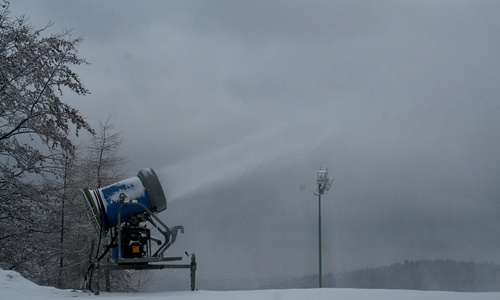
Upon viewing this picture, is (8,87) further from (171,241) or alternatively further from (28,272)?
(171,241)

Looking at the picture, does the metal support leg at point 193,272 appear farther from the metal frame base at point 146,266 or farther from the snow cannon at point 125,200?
the snow cannon at point 125,200

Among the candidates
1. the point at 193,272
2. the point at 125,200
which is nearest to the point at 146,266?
the point at 193,272

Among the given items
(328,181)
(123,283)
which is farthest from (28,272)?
(328,181)

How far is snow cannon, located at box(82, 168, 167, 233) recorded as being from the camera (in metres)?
10.4

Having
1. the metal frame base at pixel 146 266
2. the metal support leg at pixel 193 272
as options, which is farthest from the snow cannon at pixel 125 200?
the metal support leg at pixel 193 272

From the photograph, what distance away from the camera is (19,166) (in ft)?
58.2

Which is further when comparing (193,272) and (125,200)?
(193,272)

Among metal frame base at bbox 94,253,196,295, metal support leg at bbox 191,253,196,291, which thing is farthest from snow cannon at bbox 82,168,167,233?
metal support leg at bbox 191,253,196,291

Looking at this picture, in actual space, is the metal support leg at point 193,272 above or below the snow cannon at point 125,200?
below

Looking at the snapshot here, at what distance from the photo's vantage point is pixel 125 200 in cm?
1041

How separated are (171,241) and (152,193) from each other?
1.01 metres

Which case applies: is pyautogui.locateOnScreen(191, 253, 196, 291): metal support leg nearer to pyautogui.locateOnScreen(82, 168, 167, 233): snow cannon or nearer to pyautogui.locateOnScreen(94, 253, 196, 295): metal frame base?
pyautogui.locateOnScreen(94, 253, 196, 295): metal frame base

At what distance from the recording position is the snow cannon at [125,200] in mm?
10422

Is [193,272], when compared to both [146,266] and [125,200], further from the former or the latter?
[125,200]
